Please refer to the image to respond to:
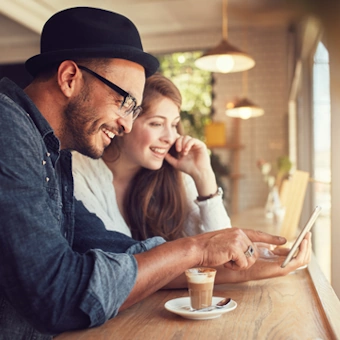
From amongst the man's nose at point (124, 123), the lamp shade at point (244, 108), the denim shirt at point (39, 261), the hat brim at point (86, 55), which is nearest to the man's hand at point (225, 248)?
the denim shirt at point (39, 261)

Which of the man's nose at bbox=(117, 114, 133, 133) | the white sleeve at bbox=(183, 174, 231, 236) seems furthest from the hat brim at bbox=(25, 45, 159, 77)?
the white sleeve at bbox=(183, 174, 231, 236)

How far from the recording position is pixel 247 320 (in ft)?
3.84

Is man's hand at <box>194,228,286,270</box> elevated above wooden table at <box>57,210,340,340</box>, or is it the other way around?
man's hand at <box>194,228,286,270</box>

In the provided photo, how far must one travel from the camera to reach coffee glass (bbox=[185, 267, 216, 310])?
47.7 inches

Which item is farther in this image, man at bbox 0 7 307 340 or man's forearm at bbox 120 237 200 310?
man's forearm at bbox 120 237 200 310

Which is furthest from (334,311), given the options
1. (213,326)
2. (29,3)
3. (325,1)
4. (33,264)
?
(29,3)

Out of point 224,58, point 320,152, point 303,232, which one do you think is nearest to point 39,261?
point 303,232

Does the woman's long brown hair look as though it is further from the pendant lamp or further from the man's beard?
the pendant lamp

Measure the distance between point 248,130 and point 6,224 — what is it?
727 centimetres

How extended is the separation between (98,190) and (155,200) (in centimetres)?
30

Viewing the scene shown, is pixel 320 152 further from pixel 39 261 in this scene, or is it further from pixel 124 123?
pixel 39 261

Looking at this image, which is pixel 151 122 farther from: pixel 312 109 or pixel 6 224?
pixel 312 109

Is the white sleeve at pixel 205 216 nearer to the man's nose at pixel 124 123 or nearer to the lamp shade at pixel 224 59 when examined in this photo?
the man's nose at pixel 124 123

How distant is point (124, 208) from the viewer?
2189 mm
